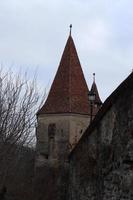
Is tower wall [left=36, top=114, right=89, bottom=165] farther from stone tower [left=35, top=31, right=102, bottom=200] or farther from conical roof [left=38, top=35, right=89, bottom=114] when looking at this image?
conical roof [left=38, top=35, right=89, bottom=114]

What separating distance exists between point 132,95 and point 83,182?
218 inches

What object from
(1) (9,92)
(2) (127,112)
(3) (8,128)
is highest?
(1) (9,92)

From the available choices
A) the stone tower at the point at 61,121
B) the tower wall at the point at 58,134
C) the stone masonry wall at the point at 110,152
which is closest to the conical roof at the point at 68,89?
the stone tower at the point at 61,121

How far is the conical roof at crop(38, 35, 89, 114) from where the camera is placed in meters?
39.2

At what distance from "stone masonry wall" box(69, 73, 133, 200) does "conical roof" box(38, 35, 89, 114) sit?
A: 24601mm

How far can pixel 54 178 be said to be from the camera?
34219 mm

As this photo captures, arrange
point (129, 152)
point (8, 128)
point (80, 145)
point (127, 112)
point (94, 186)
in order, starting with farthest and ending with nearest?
1. point (8, 128)
2. point (80, 145)
3. point (94, 186)
4. point (127, 112)
5. point (129, 152)

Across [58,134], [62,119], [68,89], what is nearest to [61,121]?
[62,119]

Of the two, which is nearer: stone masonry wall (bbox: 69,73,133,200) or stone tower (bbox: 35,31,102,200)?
stone masonry wall (bbox: 69,73,133,200)

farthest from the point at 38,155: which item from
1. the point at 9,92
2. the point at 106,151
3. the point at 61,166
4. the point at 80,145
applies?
the point at 106,151

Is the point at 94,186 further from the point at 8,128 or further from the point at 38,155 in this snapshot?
the point at 38,155

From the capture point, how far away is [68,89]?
132ft

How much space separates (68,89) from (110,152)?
29793mm

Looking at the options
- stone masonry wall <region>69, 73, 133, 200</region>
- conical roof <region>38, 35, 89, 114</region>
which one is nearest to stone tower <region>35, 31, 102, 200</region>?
conical roof <region>38, 35, 89, 114</region>
